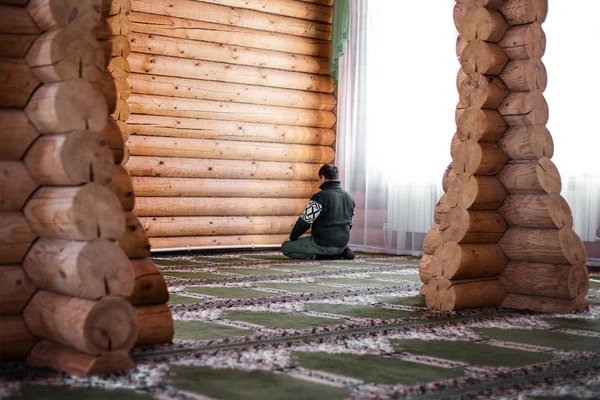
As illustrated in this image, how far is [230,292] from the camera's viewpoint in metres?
6.46

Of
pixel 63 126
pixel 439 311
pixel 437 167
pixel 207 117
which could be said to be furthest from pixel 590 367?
pixel 207 117

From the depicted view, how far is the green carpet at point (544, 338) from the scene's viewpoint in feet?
14.6

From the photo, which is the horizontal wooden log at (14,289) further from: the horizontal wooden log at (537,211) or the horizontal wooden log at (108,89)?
the horizontal wooden log at (537,211)

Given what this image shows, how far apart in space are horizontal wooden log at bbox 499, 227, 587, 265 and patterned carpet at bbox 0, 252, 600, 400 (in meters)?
0.44

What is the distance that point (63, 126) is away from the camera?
11.9 ft

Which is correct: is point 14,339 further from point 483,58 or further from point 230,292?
point 483,58

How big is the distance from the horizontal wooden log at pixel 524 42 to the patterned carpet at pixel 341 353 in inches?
73.4

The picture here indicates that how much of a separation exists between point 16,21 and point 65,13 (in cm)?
29

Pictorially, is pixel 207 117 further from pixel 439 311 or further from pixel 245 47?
pixel 439 311

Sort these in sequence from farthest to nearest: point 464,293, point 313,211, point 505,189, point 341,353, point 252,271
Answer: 1. point 313,211
2. point 252,271
3. point 505,189
4. point 464,293
5. point 341,353

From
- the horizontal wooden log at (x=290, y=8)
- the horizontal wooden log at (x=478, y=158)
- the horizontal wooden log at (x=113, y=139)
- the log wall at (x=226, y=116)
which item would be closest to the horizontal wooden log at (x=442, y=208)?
the horizontal wooden log at (x=478, y=158)

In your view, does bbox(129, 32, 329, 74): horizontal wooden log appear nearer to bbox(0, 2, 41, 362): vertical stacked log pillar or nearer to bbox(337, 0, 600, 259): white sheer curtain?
bbox(337, 0, 600, 259): white sheer curtain

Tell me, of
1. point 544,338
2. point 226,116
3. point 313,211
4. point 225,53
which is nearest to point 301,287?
point 544,338

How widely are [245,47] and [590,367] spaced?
27.8 ft
